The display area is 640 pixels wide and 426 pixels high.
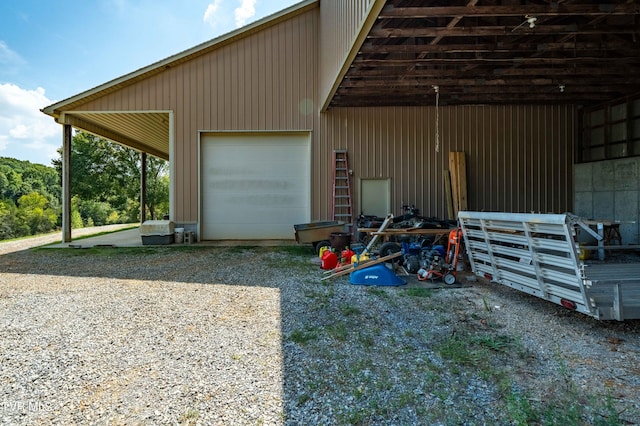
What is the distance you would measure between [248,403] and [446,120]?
10084mm

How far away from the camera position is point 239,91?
10477mm

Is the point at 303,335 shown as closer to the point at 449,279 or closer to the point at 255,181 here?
the point at 449,279

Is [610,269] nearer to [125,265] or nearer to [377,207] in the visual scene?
[377,207]

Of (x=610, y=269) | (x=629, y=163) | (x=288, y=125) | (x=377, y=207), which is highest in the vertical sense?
(x=288, y=125)

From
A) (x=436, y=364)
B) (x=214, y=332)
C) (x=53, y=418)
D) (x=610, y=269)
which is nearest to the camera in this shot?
(x=53, y=418)

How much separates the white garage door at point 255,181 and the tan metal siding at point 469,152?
772 millimetres

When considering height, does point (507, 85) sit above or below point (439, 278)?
above

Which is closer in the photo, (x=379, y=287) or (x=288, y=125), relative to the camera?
(x=379, y=287)

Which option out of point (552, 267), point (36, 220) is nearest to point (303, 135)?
point (552, 267)

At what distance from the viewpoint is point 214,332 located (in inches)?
140

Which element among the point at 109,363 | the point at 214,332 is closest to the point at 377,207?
the point at 214,332

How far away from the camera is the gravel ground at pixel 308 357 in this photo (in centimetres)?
221

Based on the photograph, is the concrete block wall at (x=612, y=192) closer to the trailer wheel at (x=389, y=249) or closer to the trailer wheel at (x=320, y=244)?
the trailer wheel at (x=389, y=249)

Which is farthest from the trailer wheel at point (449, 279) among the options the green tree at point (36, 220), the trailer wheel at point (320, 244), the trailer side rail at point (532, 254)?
the green tree at point (36, 220)
